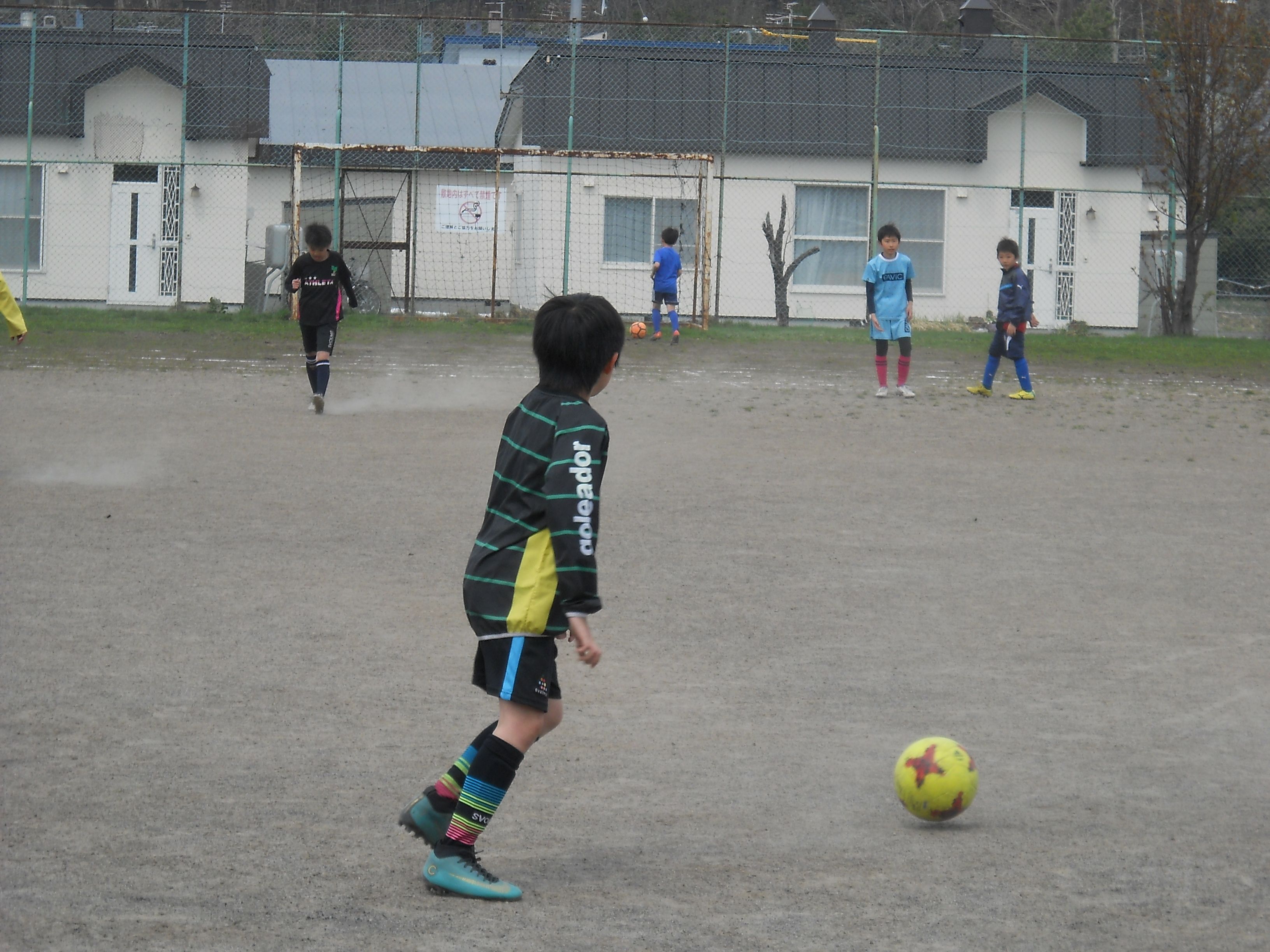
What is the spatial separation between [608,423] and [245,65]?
18536 millimetres

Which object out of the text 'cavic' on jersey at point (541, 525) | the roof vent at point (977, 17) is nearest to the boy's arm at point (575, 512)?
the text 'cavic' on jersey at point (541, 525)

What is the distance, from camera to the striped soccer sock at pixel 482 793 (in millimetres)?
3814

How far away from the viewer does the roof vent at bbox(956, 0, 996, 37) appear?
33.0 metres

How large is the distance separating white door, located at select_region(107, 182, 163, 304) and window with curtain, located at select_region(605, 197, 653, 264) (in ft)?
27.5

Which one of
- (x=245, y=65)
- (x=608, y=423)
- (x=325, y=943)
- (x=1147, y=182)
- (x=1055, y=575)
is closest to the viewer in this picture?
(x=325, y=943)

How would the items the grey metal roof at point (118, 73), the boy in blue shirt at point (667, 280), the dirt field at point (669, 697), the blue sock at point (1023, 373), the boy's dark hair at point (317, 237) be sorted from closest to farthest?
1. the dirt field at point (669, 697)
2. the boy's dark hair at point (317, 237)
3. the blue sock at point (1023, 373)
4. the boy in blue shirt at point (667, 280)
5. the grey metal roof at point (118, 73)

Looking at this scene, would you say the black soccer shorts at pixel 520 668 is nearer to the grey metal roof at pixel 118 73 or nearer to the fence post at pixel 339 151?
the fence post at pixel 339 151

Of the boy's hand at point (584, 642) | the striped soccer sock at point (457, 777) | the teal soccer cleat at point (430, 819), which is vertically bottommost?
the teal soccer cleat at point (430, 819)

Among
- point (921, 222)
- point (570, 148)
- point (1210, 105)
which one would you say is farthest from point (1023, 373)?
point (921, 222)

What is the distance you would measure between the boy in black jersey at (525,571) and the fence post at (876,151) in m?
21.8

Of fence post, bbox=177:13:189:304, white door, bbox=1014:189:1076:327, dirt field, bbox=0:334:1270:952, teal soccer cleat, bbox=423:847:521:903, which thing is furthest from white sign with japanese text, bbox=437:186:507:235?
teal soccer cleat, bbox=423:847:521:903

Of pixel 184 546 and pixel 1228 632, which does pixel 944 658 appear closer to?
pixel 1228 632

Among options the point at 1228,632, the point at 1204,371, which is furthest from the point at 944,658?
the point at 1204,371

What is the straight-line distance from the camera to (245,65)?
1142 inches
